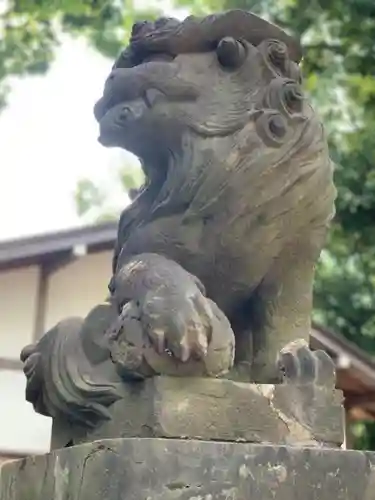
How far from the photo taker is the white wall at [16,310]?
7.21m

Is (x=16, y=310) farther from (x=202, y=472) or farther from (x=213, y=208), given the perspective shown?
(x=202, y=472)

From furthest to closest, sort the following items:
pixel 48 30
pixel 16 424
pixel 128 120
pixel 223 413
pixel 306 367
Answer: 1. pixel 16 424
2. pixel 48 30
3. pixel 128 120
4. pixel 306 367
5. pixel 223 413

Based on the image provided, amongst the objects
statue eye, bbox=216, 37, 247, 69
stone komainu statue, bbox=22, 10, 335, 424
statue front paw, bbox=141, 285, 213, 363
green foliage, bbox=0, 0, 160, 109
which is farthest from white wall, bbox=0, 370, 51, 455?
statue front paw, bbox=141, 285, 213, 363

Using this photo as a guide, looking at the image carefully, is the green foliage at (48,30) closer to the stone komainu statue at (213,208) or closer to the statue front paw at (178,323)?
the stone komainu statue at (213,208)

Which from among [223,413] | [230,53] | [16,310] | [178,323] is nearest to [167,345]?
[178,323]

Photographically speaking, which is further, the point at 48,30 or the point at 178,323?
the point at 48,30

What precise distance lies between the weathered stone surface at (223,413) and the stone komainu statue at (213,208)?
0.05 metres

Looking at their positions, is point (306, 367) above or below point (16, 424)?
above

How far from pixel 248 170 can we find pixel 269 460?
632 millimetres

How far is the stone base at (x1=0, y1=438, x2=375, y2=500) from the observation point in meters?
1.66

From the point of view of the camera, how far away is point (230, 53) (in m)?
2.08

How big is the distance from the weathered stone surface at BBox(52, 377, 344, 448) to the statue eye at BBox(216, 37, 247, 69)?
2.49 ft

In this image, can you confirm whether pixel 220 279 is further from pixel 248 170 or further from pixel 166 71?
pixel 166 71

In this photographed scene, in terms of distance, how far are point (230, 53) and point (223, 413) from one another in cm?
84
